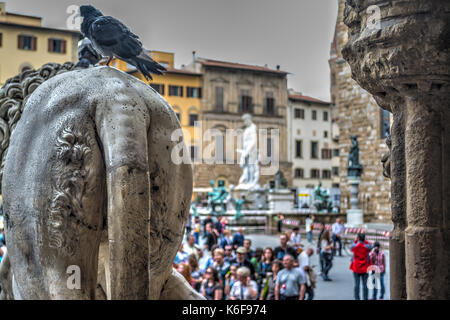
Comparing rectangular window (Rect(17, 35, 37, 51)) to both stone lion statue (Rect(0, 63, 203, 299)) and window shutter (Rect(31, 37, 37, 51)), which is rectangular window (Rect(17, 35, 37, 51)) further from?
stone lion statue (Rect(0, 63, 203, 299))

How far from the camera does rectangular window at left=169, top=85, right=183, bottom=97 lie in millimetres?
51069

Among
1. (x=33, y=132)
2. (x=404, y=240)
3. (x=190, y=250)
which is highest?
(x=33, y=132)

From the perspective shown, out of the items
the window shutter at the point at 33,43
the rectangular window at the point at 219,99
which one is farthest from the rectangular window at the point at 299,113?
the window shutter at the point at 33,43

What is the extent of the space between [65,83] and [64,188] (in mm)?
421

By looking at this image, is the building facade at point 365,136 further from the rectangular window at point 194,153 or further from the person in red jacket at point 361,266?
the rectangular window at point 194,153

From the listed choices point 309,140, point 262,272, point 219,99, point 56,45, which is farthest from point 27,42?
point 262,272

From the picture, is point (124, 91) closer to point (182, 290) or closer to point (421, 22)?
point (182, 290)

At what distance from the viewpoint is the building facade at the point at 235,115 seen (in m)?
54.9

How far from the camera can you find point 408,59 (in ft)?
8.21

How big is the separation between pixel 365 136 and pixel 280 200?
7550 millimetres

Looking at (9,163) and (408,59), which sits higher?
(408,59)

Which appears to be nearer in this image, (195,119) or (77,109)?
(77,109)

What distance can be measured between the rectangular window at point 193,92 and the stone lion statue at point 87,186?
51.1m

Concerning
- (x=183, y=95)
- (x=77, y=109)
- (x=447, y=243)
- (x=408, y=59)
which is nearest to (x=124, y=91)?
(x=77, y=109)
